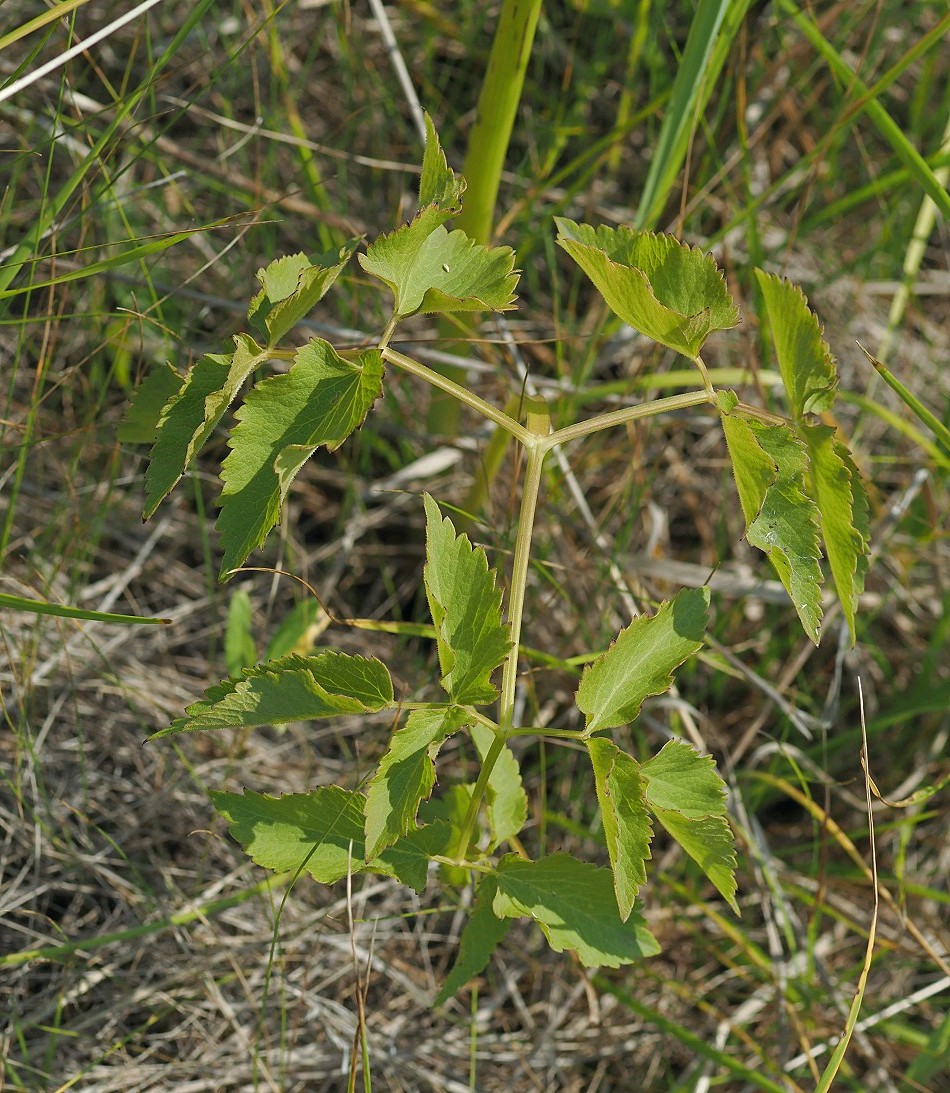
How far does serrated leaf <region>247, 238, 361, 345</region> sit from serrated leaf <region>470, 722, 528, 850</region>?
58 cm

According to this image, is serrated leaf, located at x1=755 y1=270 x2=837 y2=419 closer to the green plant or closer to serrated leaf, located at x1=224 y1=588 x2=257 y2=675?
the green plant

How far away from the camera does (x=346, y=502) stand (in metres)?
2.21

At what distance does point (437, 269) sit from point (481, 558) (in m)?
0.38

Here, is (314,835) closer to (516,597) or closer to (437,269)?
(516,597)

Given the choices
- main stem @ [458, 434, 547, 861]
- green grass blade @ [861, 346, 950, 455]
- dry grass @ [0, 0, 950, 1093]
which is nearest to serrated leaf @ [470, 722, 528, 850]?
main stem @ [458, 434, 547, 861]

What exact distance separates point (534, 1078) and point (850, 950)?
2.42 ft

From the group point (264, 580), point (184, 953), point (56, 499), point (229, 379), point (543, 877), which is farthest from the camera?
point (264, 580)

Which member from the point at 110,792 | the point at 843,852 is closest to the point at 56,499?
the point at 110,792

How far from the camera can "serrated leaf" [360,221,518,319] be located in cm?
128

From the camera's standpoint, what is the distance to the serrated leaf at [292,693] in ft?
3.88

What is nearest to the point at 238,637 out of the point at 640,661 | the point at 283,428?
the point at 283,428

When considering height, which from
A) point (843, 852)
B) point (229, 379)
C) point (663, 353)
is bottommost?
point (843, 852)

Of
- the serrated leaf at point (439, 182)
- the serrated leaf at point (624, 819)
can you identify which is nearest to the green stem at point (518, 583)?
the serrated leaf at point (624, 819)

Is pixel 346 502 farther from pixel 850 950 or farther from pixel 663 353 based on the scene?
pixel 850 950
